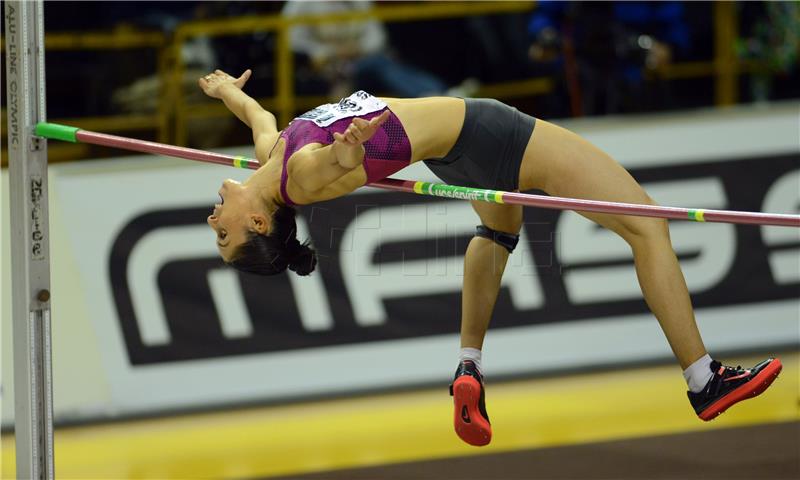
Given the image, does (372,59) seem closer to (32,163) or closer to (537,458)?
(537,458)

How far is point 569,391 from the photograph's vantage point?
5688 millimetres

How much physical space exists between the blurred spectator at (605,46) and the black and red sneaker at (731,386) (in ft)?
8.55

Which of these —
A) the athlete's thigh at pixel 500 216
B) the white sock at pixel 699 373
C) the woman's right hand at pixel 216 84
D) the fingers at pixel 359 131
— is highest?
the woman's right hand at pixel 216 84

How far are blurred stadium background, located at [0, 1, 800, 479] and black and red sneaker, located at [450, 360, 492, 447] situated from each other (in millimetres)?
944

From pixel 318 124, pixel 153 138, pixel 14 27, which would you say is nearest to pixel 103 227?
pixel 153 138

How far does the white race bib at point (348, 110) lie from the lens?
3.34 meters

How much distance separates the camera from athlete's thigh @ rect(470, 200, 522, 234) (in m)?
3.84

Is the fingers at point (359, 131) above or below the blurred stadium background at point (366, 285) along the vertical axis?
below

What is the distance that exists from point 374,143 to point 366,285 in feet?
7.85

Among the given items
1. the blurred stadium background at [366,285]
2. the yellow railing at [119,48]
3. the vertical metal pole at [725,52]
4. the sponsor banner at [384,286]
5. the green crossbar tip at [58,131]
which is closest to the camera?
the green crossbar tip at [58,131]

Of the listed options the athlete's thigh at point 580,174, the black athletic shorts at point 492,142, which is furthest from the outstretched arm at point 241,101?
the athlete's thigh at point 580,174

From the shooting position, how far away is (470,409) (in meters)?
3.80

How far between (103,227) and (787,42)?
3766 millimetres

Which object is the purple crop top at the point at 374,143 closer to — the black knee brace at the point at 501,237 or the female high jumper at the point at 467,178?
the female high jumper at the point at 467,178
